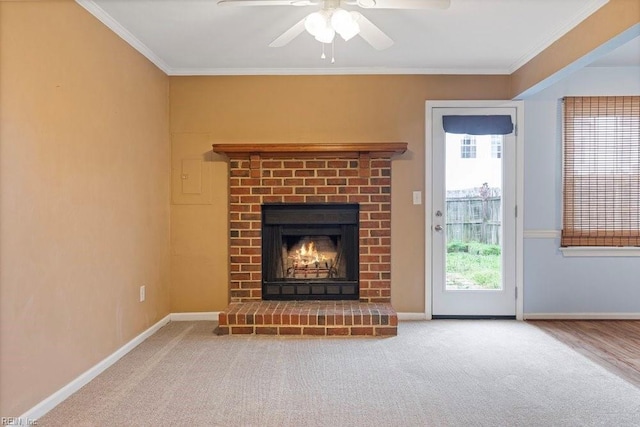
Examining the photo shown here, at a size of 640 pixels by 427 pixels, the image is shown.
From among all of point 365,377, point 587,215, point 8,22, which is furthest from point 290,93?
point 587,215

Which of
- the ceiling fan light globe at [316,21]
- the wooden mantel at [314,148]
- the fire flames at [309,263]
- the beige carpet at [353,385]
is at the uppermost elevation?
the ceiling fan light globe at [316,21]

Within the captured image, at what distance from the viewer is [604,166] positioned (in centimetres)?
373

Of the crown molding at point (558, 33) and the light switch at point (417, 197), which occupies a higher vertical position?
the crown molding at point (558, 33)

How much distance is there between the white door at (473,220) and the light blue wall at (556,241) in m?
0.16

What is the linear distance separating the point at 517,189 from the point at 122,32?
11.5 feet

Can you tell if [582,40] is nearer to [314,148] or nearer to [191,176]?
[314,148]

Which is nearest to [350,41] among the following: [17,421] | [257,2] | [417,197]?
[257,2]

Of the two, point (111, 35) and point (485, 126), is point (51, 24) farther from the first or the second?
point (485, 126)

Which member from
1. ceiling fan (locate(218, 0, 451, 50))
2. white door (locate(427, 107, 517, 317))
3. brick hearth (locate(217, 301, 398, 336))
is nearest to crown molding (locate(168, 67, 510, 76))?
white door (locate(427, 107, 517, 317))

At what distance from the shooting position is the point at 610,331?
3453mm

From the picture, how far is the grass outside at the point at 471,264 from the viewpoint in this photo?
150 inches

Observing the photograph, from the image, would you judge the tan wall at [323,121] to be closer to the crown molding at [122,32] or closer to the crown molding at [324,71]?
the crown molding at [324,71]

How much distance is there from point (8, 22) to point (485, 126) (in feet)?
11.4

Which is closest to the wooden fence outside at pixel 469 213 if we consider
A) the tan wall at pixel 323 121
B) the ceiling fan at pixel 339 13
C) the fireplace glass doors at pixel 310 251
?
the tan wall at pixel 323 121
